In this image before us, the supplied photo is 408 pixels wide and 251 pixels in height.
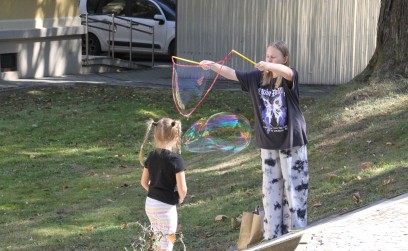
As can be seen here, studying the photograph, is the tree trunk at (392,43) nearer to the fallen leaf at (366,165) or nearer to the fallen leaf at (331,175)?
the fallen leaf at (366,165)

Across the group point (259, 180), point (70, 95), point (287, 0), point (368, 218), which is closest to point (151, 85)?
point (70, 95)

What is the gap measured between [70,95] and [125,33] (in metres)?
6.67

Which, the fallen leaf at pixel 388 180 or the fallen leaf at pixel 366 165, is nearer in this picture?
the fallen leaf at pixel 388 180

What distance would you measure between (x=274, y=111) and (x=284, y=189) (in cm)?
62

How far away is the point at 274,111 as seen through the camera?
6285 millimetres

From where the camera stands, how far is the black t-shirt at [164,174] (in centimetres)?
626

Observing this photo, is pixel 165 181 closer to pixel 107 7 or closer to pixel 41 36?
pixel 41 36

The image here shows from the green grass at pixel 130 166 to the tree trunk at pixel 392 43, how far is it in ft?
0.74

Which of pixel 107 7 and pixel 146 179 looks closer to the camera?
pixel 146 179

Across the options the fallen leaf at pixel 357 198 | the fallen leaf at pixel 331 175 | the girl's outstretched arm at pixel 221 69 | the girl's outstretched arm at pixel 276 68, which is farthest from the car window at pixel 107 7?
the girl's outstretched arm at pixel 276 68

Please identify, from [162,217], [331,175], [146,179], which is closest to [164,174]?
[146,179]

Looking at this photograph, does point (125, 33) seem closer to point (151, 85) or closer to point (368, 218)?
point (151, 85)

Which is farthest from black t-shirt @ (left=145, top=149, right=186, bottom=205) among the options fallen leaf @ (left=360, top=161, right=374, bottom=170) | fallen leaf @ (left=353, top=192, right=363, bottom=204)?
fallen leaf @ (left=360, top=161, right=374, bottom=170)

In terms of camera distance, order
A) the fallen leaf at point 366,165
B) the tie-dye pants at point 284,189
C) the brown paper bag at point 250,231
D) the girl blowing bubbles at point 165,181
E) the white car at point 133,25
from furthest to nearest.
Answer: the white car at point 133,25 → the fallen leaf at point 366,165 → the brown paper bag at point 250,231 → the tie-dye pants at point 284,189 → the girl blowing bubbles at point 165,181
